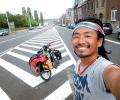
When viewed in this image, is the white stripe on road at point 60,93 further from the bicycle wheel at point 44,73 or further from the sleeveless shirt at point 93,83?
the sleeveless shirt at point 93,83

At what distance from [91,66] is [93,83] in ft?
0.56

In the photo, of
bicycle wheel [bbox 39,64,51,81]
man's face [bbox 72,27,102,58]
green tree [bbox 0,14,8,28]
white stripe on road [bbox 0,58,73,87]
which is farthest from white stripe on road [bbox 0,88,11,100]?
green tree [bbox 0,14,8,28]

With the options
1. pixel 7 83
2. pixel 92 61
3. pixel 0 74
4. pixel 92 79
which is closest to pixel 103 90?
pixel 92 79

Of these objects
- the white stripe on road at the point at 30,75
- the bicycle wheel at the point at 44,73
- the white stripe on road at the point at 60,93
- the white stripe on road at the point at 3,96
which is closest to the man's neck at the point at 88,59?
the white stripe on road at the point at 60,93

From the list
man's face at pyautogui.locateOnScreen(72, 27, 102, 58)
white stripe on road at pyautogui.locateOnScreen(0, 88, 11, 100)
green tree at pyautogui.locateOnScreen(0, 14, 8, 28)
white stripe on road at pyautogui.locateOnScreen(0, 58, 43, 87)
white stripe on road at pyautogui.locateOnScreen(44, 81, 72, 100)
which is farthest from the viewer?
green tree at pyautogui.locateOnScreen(0, 14, 8, 28)

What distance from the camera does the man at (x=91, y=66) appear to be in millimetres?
1478

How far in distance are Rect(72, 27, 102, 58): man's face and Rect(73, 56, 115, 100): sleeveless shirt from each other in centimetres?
11

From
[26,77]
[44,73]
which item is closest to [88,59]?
[44,73]

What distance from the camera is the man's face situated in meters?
1.72

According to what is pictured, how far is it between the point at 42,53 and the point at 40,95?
2.37m

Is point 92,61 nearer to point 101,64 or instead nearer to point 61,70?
point 101,64

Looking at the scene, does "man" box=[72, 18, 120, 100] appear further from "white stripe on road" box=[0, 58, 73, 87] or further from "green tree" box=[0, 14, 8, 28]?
"green tree" box=[0, 14, 8, 28]

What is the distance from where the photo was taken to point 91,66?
5.49 feet

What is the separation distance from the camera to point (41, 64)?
23.2 ft
